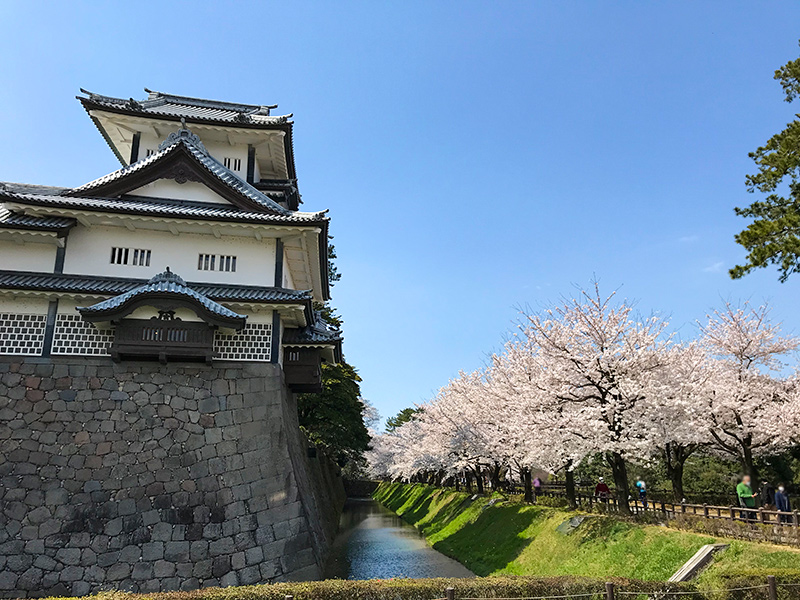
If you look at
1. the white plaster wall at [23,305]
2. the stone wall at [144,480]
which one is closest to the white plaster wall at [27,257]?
the white plaster wall at [23,305]

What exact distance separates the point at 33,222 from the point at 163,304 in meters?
4.53

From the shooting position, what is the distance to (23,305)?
45.6 ft

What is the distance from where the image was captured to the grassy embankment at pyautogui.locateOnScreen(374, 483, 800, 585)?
37.2ft

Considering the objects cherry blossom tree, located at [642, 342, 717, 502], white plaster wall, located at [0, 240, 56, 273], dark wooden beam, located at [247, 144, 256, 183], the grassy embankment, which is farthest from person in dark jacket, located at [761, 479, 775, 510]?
white plaster wall, located at [0, 240, 56, 273]

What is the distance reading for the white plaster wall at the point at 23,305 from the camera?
13.8 m

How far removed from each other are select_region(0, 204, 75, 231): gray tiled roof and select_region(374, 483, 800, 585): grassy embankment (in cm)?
1684

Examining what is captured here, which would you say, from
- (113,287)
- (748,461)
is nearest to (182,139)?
(113,287)

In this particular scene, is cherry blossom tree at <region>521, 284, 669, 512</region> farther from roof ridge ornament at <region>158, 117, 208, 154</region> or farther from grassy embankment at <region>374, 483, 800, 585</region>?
roof ridge ornament at <region>158, 117, 208, 154</region>

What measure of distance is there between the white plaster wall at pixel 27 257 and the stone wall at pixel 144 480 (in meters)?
2.71

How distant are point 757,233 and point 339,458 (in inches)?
1245

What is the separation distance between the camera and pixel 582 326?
18.2 m

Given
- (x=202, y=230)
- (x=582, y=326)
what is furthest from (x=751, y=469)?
(x=202, y=230)

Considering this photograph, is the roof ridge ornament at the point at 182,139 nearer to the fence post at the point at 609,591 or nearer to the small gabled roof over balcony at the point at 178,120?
the small gabled roof over balcony at the point at 178,120

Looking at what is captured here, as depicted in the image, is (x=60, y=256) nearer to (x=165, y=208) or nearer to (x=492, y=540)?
(x=165, y=208)
